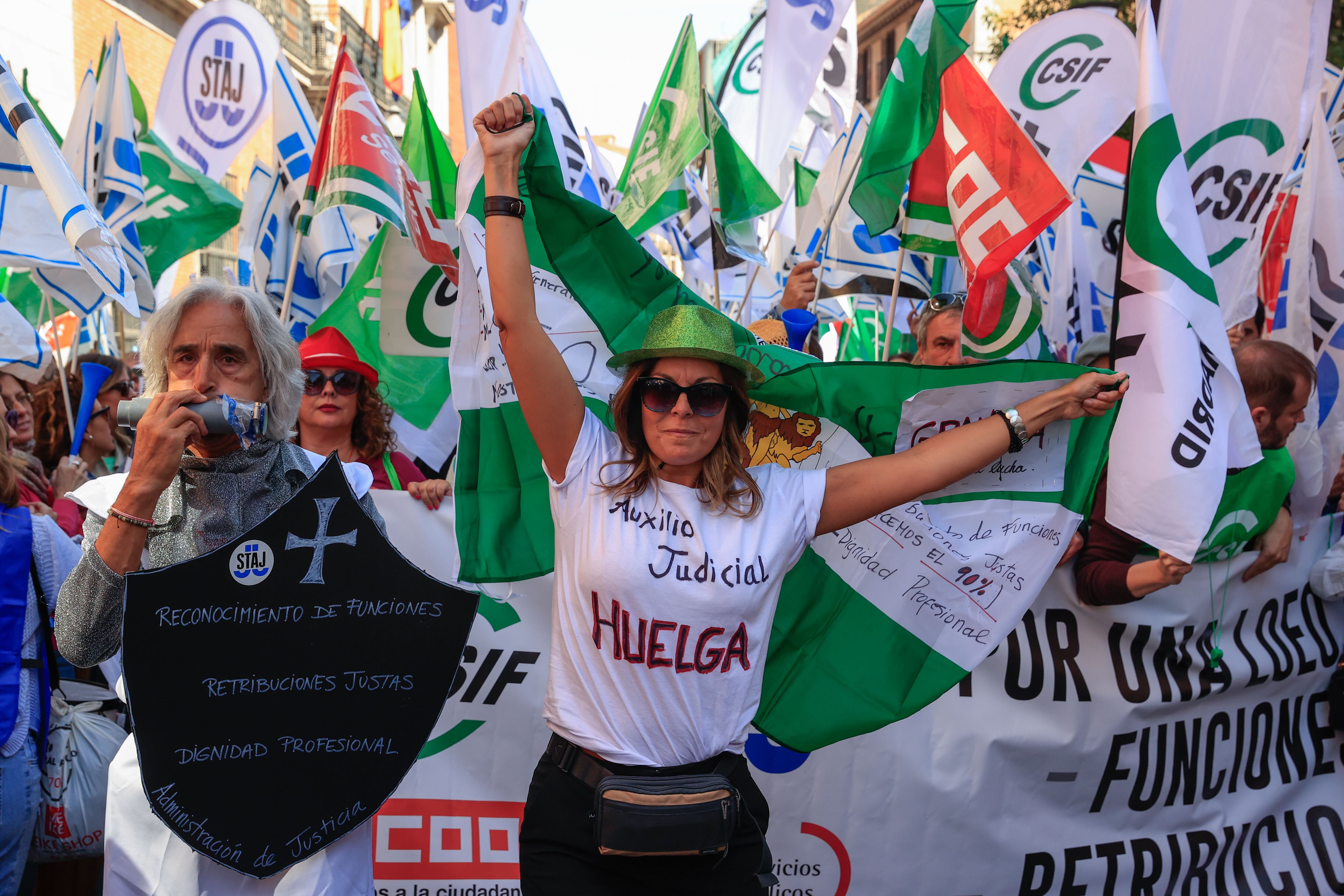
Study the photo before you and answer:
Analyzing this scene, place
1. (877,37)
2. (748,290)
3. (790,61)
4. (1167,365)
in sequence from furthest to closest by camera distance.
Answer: (877,37), (790,61), (748,290), (1167,365)

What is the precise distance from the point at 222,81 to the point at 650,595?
246 inches

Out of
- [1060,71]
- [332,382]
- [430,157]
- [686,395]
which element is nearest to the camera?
[686,395]

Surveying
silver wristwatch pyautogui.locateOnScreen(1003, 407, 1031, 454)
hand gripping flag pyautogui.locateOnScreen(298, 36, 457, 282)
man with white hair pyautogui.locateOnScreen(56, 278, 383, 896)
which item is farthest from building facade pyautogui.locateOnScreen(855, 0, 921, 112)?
man with white hair pyautogui.locateOnScreen(56, 278, 383, 896)

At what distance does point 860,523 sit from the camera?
2.93 m

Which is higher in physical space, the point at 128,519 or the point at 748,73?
the point at 748,73

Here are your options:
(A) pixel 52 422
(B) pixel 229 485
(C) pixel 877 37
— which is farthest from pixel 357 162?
(C) pixel 877 37

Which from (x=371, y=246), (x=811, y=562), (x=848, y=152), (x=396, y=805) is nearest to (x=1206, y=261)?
(x=811, y=562)

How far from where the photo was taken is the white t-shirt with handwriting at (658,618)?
7.53 feet

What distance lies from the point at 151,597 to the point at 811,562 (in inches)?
64.2

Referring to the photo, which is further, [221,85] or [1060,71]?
[221,85]

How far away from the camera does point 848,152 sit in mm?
5320

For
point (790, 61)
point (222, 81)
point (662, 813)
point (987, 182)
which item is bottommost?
point (662, 813)

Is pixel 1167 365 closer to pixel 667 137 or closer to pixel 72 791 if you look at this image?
pixel 667 137

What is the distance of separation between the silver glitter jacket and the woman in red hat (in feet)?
4.52
